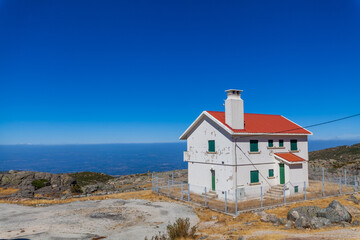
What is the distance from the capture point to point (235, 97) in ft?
77.8

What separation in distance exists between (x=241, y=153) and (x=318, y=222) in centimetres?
920

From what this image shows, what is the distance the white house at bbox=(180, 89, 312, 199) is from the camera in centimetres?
2266

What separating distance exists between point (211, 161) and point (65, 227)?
13.2 meters

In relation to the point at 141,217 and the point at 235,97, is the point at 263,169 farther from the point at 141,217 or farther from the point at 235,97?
the point at 141,217

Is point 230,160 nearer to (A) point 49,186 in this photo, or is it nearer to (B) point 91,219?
(B) point 91,219

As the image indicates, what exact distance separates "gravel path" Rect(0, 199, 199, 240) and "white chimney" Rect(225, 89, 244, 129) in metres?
A: 7.95

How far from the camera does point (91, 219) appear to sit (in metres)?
17.5

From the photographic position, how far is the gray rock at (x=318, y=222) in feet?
46.2

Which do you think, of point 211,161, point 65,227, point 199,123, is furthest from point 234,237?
point 199,123

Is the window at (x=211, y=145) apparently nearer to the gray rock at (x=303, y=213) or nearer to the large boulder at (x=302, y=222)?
the gray rock at (x=303, y=213)

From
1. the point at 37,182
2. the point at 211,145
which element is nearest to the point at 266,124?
the point at 211,145

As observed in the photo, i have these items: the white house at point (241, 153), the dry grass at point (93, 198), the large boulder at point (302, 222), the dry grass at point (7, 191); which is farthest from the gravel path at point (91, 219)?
the dry grass at point (7, 191)

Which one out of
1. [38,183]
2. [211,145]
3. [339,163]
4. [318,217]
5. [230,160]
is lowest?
[38,183]

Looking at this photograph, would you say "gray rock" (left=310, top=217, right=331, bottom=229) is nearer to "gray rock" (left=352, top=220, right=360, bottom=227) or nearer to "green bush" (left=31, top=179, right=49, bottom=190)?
"gray rock" (left=352, top=220, right=360, bottom=227)
